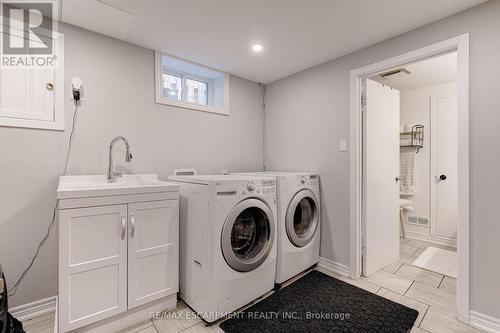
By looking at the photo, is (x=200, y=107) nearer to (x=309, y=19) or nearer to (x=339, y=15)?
(x=309, y=19)

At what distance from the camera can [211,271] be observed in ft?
5.29

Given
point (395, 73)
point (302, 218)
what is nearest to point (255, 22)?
point (302, 218)

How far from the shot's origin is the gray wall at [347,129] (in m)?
1.57

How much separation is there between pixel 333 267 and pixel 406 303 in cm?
69

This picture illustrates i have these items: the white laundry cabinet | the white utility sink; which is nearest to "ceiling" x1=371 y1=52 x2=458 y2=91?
the white utility sink

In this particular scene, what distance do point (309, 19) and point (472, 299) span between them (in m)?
2.33

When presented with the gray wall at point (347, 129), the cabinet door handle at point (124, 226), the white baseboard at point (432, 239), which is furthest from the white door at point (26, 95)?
the white baseboard at point (432, 239)

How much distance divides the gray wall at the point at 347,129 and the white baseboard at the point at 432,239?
1.91m

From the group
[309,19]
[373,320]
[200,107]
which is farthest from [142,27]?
[373,320]

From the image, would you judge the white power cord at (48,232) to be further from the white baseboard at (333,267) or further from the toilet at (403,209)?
the toilet at (403,209)

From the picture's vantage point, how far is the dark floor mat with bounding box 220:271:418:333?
1.60 meters

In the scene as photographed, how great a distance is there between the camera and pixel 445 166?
3260 millimetres

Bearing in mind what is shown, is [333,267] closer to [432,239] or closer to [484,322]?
[484,322]

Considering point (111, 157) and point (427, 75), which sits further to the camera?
point (427, 75)
